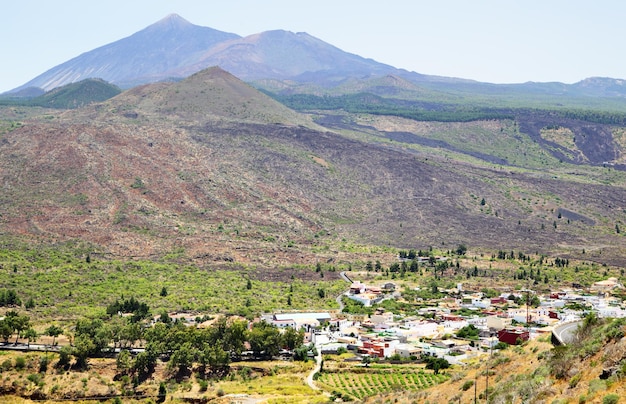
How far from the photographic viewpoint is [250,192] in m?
122

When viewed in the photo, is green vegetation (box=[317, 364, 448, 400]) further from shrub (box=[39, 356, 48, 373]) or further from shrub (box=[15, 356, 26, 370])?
shrub (box=[15, 356, 26, 370])

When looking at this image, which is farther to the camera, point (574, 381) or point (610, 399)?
point (574, 381)

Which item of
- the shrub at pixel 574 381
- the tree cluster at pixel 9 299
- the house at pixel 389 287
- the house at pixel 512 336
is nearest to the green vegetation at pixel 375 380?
the house at pixel 512 336

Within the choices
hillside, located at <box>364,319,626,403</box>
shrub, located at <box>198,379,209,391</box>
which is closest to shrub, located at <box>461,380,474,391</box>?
hillside, located at <box>364,319,626,403</box>

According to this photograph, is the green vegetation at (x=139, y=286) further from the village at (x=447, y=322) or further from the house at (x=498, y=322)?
the house at (x=498, y=322)

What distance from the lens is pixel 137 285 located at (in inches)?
3091

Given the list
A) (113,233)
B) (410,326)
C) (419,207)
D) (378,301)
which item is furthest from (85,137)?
(410,326)

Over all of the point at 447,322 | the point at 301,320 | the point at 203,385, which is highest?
the point at 203,385

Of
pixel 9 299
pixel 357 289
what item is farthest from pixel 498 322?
pixel 9 299

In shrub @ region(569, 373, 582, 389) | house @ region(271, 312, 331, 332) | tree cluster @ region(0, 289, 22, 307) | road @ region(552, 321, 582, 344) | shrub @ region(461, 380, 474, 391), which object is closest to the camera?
shrub @ region(569, 373, 582, 389)

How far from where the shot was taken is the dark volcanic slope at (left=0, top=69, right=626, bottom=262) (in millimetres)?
103312

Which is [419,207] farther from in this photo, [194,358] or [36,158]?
[194,358]

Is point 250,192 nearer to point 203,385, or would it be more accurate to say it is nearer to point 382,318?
point 382,318

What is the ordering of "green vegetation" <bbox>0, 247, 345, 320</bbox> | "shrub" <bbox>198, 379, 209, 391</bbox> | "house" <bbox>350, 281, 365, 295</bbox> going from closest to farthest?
"shrub" <bbox>198, 379, 209, 391</bbox>, "green vegetation" <bbox>0, 247, 345, 320</bbox>, "house" <bbox>350, 281, 365, 295</bbox>
